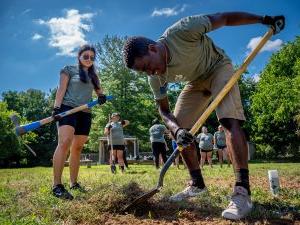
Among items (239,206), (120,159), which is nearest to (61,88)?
(239,206)

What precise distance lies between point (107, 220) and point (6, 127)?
41.7 m

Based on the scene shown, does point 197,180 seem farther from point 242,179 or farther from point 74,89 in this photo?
point 74,89

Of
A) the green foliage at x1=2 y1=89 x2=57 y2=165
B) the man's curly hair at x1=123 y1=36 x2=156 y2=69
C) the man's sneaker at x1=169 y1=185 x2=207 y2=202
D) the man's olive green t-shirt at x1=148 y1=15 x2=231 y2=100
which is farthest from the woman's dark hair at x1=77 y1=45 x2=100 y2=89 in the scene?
the green foliage at x1=2 y1=89 x2=57 y2=165

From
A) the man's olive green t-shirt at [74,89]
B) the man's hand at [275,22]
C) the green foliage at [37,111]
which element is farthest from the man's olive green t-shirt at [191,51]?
the green foliage at [37,111]

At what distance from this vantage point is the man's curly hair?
11.9 feet

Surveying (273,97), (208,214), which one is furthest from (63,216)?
(273,97)

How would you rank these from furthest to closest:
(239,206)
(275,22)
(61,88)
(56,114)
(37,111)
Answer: (37,111), (61,88), (56,114), (275,22), (239,206)

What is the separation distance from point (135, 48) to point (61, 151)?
2.31m

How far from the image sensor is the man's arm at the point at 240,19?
397cm

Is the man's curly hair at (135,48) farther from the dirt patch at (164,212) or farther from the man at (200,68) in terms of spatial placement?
the dirt patch at (164,212)

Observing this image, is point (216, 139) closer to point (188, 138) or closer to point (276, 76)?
point (188, 138)

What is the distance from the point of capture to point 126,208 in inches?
159

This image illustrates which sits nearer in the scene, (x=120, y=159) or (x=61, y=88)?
(x=61, y=88)

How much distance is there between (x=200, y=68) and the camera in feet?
13.8
